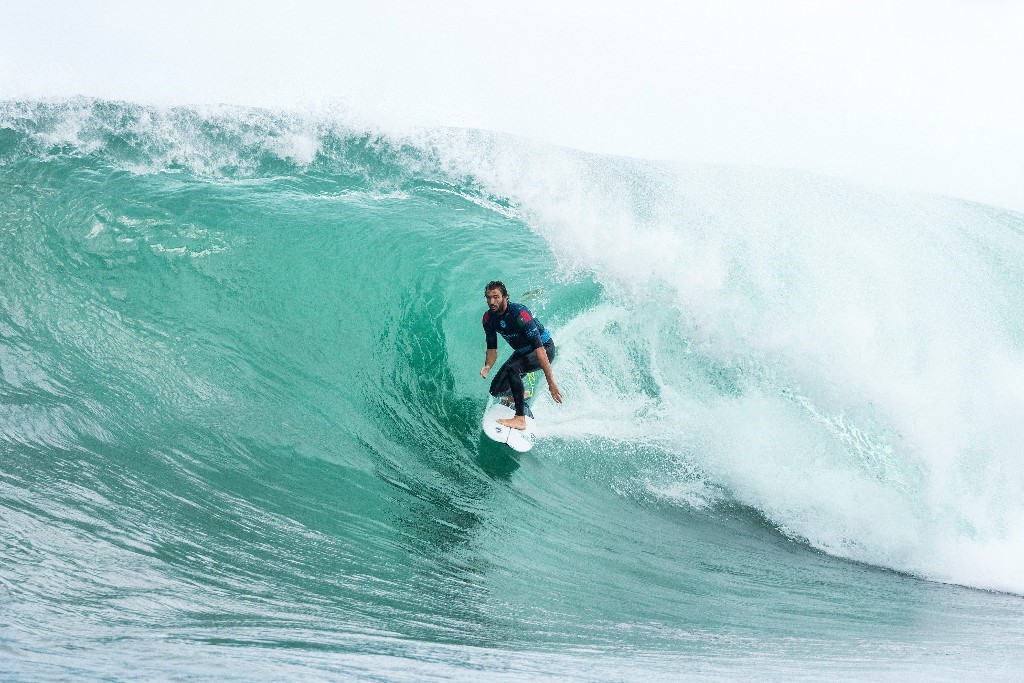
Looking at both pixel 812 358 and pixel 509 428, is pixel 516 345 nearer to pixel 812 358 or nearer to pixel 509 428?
pixel 509 428

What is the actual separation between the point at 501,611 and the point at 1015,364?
22.0ft

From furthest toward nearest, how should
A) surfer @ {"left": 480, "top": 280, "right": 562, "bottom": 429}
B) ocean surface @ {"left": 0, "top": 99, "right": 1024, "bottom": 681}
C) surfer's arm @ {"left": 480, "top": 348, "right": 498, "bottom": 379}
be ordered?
surfer's arm @ {"left": 480, "top": 348, "right": 498, "bottom": 379} < surfer @ {"left": 480, "top": 280, "right": 562, "bottom": 429} < ocean surface @ {"left": 0, "top": 99, "right": 1024, "bottom": 681}

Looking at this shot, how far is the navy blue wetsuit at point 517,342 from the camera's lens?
19.7ft

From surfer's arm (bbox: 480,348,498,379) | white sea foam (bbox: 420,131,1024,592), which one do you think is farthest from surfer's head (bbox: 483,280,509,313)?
white sea foam (bbox: 420,131,1024,592)

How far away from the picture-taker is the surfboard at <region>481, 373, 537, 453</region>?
6594 millimetres

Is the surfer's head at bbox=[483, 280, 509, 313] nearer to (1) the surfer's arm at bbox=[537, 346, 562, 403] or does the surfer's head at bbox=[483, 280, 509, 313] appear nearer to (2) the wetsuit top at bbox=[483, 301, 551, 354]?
(2) the wetsuit top at bbox=[483, 301, 551, 354]

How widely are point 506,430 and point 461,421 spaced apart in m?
0.46

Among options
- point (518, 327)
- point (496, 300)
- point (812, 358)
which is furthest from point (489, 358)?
point (812, 358)

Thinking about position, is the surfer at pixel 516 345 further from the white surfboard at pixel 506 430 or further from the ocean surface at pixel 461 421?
the ocean surface at pixel 461 421

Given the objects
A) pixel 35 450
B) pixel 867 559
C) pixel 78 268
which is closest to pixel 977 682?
pixel 867 559

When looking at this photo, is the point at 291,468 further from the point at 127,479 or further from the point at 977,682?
the point at 977,682

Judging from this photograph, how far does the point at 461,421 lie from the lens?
22.3ft

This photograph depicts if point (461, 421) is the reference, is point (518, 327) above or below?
above

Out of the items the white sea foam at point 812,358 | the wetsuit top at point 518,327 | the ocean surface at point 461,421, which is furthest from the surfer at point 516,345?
the white sea foam at point 812,358
